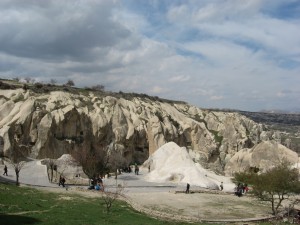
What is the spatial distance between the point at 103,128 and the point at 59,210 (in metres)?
69.6

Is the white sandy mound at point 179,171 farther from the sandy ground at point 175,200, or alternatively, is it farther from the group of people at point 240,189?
the group of people at point 240,189

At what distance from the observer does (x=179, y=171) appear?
6750cm

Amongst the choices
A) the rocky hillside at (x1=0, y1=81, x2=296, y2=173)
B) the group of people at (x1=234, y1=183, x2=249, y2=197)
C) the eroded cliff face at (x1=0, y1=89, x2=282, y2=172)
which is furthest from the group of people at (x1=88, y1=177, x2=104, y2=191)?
the eroded cliff face at (x1=0, y1=89, x2=282, y2=172)

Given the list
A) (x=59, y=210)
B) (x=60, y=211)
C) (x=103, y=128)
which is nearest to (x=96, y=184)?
(x=59, y=210)

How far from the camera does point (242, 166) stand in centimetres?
8938

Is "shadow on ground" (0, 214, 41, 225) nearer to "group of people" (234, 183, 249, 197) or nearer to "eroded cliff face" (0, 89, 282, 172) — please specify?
"group of people" (234, 183, 249, 197)

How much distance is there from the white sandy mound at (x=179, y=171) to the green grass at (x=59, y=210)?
24002 mm

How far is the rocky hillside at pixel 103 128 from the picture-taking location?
86.6m

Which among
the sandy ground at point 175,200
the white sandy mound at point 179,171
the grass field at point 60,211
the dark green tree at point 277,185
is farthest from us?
the white sandy mound at point 179,171

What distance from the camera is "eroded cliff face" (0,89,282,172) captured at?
8669cm

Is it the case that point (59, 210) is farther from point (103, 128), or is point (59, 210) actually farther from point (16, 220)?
point (103, 128)

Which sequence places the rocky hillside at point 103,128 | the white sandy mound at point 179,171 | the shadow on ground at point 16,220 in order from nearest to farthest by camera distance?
the shadow on ground at point 16,220
the white sandy mound at point 179,171
the rocky hillside at point 103,128

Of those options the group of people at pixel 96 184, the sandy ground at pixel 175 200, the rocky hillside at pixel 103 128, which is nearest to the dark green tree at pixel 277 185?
the sandy ground at pixel 175 200

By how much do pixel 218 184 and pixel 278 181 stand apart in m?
23.9
